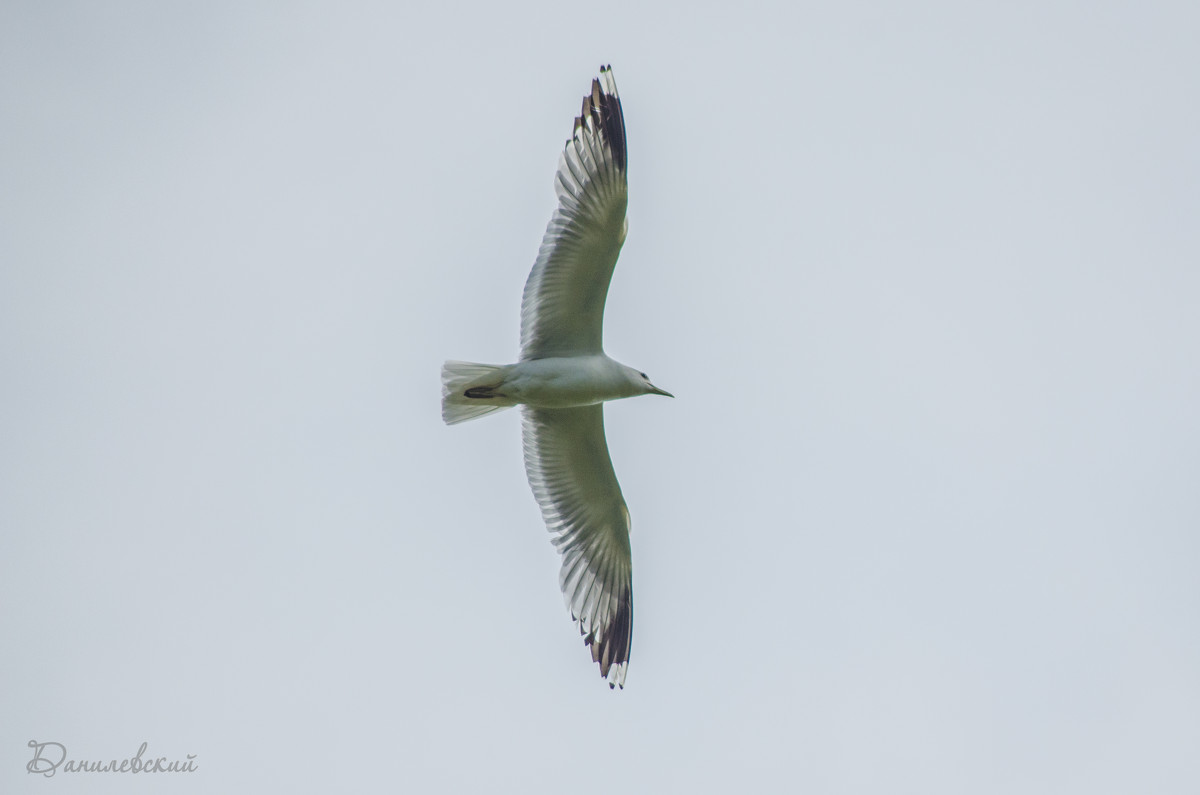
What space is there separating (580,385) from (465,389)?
796 millimetres

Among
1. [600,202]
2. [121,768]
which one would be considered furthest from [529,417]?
[121,768]

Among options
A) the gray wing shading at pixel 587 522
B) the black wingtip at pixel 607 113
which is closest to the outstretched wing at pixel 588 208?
the black wingtip at pixel 607 113

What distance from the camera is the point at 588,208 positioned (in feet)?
28.2

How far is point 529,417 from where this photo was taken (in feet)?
31.6

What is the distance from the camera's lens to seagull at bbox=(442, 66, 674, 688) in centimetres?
862

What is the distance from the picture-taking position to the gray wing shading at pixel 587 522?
9609 millimetres

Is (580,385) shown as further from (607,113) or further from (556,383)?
(607,113)

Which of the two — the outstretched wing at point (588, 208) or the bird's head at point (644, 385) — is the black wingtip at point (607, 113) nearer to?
the outstretched wing at point (588, 208)

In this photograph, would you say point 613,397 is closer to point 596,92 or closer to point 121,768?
point 596,92

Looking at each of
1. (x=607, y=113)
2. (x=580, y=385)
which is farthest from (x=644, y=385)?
(x=607, y=113)

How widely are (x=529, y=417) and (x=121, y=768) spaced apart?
4.37 meters

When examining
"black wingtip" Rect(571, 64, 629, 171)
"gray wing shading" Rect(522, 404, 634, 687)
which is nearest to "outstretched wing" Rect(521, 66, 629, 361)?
"black wingtip" Rect(571, 64, 629, 171)

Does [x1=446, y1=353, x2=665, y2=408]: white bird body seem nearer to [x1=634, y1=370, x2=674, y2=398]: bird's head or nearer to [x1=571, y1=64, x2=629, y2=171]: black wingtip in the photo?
A: [x1=634, y1=370, x2=674, y2=398]: bird's head

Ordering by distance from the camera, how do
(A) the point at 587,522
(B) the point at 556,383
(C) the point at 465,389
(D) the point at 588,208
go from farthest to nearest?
(A) the point at 587,522, (C) the point at 465,389, (B) the point at 556,383, (D) the point at 588,208
